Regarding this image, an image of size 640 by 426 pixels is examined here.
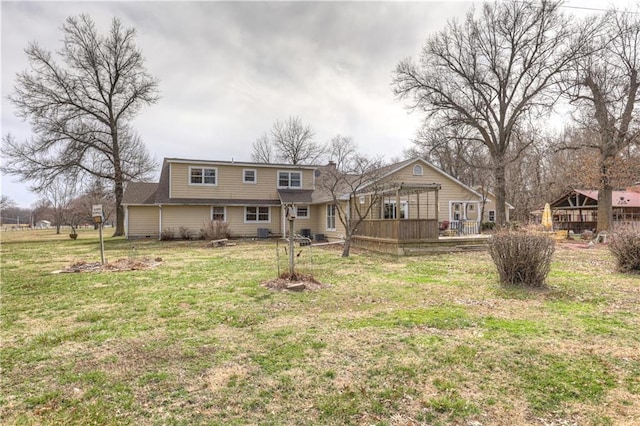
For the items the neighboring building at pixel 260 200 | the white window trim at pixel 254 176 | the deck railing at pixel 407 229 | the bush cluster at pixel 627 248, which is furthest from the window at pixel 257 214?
the bush cluster at pixel 627 248

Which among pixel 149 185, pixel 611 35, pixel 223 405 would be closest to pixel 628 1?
pixel 611 35

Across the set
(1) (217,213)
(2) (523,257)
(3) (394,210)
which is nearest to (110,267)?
(2) (523,257)

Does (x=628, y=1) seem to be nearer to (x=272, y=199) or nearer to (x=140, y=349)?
(x=272, y=199)

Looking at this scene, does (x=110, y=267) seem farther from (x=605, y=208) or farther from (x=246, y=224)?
(x=605, y=208)

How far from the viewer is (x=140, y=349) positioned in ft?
13.8

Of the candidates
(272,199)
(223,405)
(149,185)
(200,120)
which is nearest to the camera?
(223,405)

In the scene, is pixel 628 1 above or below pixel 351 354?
above

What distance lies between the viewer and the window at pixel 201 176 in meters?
22.6

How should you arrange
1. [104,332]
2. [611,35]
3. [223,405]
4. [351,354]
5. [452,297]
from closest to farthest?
1. [223,405]
2. [351,354]
3. [104,332]
4. [452,297]
5. [611,35]

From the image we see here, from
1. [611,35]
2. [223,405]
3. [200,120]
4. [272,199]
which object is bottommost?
[223,405]

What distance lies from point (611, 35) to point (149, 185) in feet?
106

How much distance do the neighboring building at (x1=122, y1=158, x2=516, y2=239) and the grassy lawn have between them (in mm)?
13900

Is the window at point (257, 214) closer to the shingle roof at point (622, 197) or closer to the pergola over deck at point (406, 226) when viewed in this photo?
the pergola over deck at point (406, 226)

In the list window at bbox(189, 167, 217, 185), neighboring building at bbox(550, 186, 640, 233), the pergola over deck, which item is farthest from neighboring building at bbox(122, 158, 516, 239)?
neighboring building at bbox(550, 186, 640, 233)
